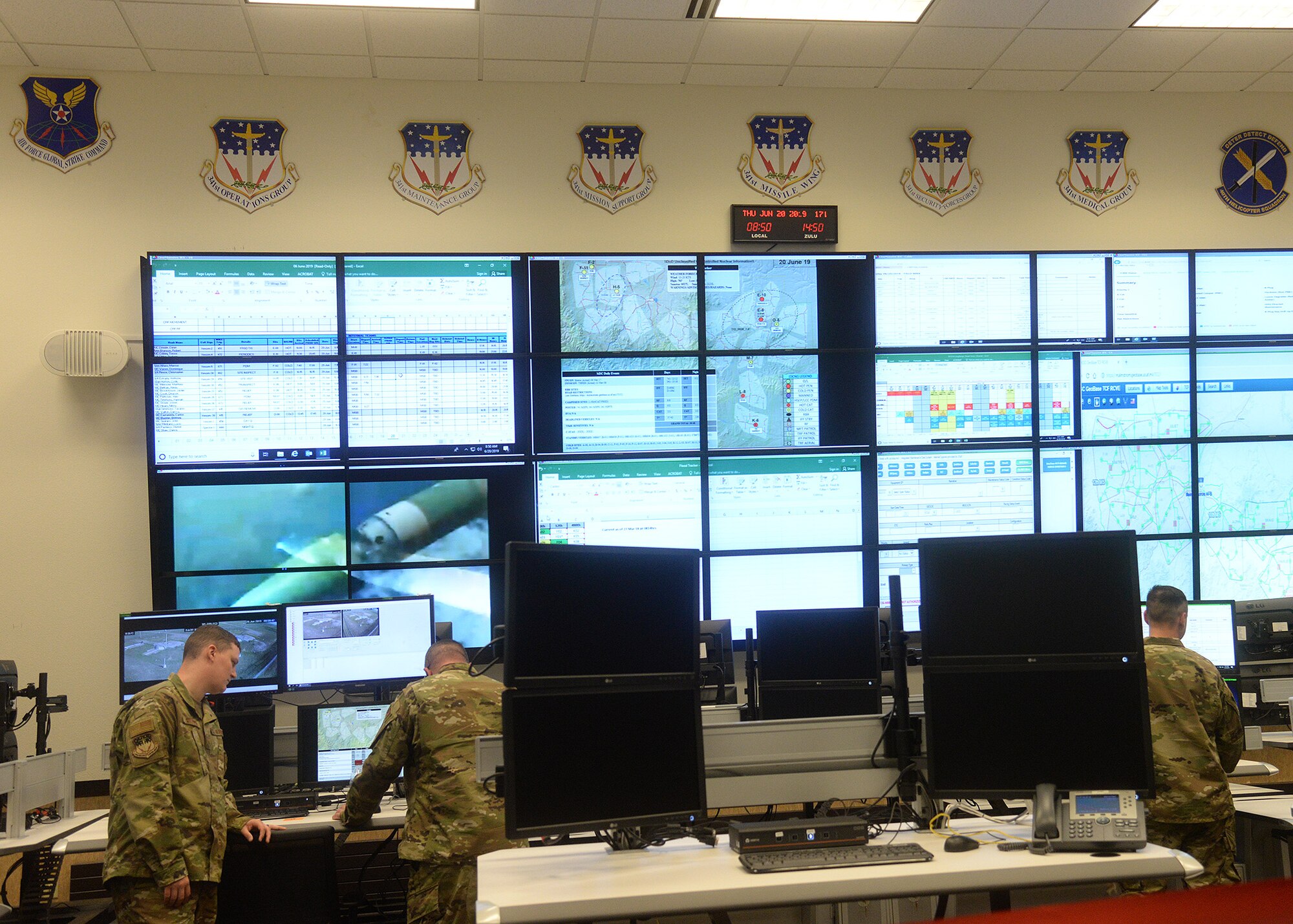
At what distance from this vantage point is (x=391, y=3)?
173 inches

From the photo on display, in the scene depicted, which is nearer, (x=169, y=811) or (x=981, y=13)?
(x=169, y=811)

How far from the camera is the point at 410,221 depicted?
5082 mm

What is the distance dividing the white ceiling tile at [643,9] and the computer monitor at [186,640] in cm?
291

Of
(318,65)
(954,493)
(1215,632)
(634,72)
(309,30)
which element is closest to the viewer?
(1215,632)

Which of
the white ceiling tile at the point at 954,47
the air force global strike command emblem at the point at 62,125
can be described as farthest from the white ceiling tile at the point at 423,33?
the white ceiling tile at the point at 954,47

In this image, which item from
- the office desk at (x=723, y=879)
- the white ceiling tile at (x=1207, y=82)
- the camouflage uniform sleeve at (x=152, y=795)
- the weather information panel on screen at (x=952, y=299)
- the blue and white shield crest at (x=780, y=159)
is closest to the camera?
the office desk at (x=723, y=879)

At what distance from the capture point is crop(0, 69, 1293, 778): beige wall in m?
4.80

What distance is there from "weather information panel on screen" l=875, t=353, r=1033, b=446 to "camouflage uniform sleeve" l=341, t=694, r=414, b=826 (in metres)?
3.01

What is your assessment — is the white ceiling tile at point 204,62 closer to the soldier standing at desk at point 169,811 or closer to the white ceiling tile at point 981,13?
the soldier standing at desk at point 169,811

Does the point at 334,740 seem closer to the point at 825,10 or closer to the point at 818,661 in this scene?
the point at 818,661

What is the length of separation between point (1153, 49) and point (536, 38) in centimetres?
308

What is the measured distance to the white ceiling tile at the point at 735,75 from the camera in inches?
203

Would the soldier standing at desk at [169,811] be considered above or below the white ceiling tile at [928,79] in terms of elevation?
below

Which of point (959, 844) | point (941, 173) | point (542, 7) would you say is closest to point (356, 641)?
point (959, 844)
